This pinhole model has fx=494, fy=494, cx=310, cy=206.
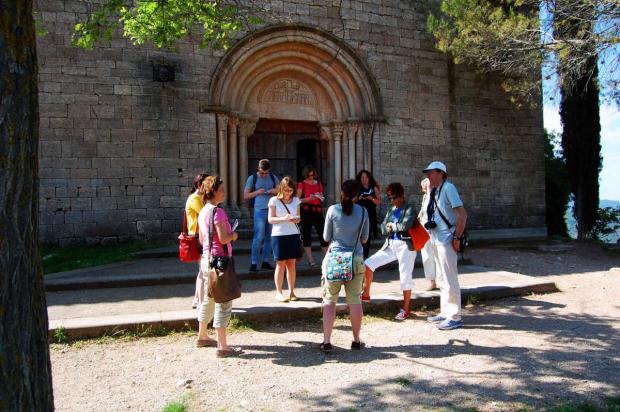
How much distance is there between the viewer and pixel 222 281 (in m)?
4.21

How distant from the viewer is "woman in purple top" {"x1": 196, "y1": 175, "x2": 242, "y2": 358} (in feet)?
14.1

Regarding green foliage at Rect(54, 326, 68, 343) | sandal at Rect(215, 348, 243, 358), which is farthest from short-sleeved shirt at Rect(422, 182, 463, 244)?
green foliage at Rect(54, 326, 68, 343)

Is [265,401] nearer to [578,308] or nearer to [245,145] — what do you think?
[578,308]

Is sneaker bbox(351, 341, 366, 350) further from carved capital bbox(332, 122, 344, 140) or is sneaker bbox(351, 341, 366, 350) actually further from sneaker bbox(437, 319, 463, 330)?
carved capital bbox(332, 122, 344, 140)

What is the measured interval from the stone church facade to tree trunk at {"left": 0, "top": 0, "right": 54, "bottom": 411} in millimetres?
7299

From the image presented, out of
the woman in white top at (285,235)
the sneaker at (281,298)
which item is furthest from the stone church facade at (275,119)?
the sneaker at (281,298)

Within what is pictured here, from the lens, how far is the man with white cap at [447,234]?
16.7 ft

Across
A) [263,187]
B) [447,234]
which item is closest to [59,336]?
[263,187]

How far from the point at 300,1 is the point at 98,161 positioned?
558cm

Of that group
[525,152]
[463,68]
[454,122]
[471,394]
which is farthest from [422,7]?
[471,394]

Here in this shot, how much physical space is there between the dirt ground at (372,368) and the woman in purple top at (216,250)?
0.51ft

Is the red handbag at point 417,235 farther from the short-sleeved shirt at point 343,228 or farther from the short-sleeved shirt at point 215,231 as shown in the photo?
the short-sleeved shirt at point 215,231

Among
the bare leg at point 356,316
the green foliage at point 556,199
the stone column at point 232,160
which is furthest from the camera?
the green foliage at point 556,199

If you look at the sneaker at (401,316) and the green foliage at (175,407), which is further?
the sneaker at (401,316)
